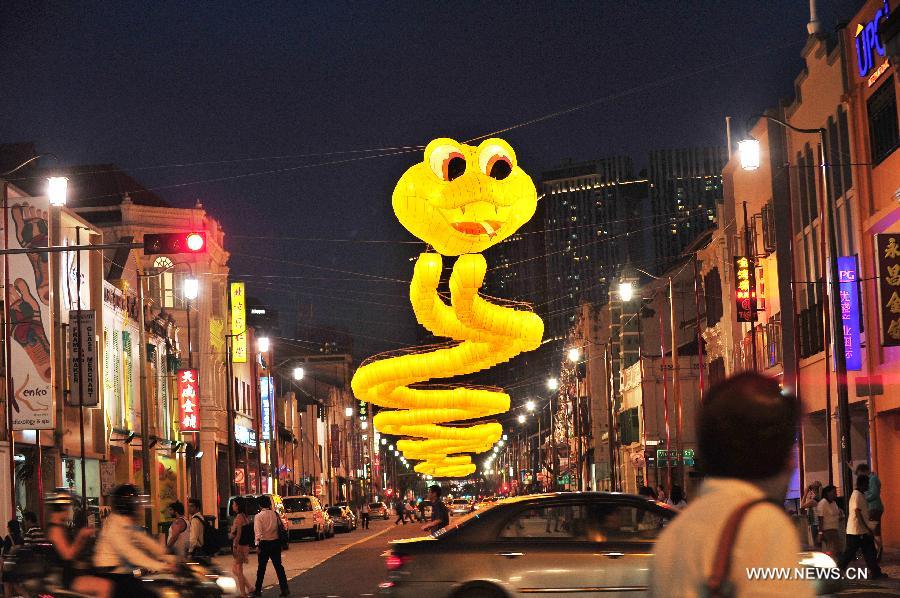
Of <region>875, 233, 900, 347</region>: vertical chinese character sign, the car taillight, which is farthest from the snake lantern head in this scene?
the car taillight

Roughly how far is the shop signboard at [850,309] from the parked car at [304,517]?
1142 inches

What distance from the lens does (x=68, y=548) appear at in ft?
43.6

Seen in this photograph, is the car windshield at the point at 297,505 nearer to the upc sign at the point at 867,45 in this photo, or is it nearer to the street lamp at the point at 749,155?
the street lamp at the point at 749,155

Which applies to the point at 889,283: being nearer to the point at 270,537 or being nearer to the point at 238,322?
the point at 270,537

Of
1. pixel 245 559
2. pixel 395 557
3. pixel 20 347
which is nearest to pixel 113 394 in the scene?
pixel 20 347

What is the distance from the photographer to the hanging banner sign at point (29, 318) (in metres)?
41.0

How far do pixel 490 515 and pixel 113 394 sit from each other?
130ft

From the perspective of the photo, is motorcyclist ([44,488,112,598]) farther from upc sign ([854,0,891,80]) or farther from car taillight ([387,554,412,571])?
upc sign ([854,0,891,80])

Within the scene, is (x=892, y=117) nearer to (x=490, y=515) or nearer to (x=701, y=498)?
(x=490, y=515)

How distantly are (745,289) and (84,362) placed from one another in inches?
925

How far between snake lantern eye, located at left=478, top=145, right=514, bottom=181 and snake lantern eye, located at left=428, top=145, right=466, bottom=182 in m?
0.61

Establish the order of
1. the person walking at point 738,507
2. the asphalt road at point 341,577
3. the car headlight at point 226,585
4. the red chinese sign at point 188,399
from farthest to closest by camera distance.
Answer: the red chinese sign at point 188,399
the asphalt road at point 341,577
the car headlight at point 226,585
the person walking at point 738,507

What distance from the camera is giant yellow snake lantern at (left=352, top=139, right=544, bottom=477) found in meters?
31.7

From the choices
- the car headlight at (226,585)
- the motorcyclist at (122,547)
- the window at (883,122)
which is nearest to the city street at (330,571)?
the car headlight at (226,585)
